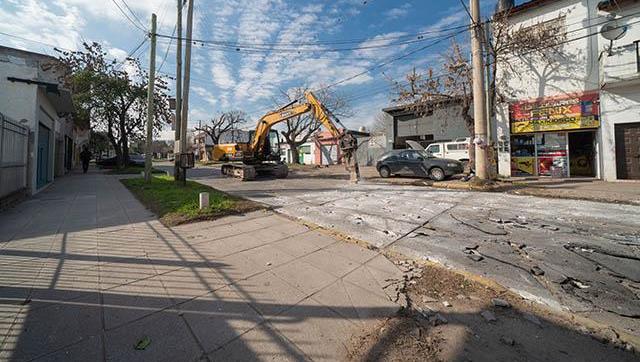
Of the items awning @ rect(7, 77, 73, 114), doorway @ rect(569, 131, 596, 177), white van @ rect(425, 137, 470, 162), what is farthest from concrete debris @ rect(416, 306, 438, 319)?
white van @ rect(425, 137, 470, 162)

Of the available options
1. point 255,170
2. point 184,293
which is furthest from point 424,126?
point 184,293

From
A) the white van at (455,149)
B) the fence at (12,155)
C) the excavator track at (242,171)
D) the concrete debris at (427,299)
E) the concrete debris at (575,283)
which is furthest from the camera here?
the white van at (455,149)

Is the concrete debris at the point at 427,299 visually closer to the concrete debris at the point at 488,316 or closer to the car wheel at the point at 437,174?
the concrete debris at the point at 488,316

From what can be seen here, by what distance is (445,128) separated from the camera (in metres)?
21.8

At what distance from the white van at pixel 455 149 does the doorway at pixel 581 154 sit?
192 inches

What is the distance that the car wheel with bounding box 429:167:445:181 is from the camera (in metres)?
13.3

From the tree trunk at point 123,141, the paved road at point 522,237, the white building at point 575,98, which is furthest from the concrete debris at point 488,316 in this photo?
the tree trunk at point 123,141

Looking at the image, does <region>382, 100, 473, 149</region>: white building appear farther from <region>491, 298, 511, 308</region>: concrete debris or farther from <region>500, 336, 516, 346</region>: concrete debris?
<region>500, 336, 516, 346</region>: concrete debris

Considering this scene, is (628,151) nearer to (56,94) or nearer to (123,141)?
(56,94)

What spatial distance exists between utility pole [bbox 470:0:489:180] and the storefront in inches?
211

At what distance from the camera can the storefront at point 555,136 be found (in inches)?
517

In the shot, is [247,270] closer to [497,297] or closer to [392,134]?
[497,297]

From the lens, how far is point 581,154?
14516 mm

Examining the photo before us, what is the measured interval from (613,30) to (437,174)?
31.7 ft
